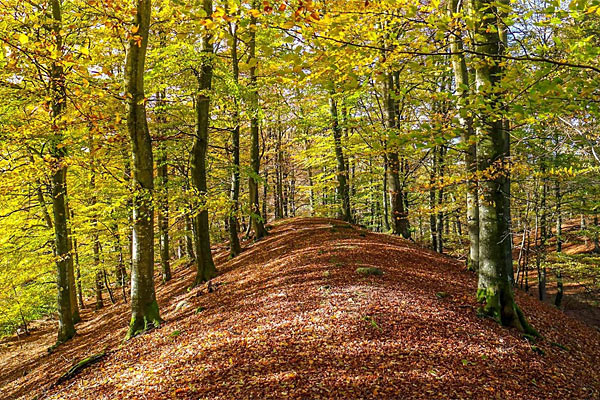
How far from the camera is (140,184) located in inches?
281

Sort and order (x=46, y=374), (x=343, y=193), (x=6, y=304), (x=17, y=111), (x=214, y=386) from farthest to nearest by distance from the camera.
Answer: (x=343, y=193) < (x=6, y=304) < (x=17, y=111) < (x=46, y=374) < (x=214, y=386)

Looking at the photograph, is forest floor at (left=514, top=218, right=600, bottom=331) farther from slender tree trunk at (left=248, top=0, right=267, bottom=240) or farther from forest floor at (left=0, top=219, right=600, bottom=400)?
slender tree trunk at (left=248, top=0, right=267, bottom=240)

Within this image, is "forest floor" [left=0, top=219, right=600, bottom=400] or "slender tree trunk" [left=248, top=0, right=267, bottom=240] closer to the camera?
"forest floor" [left=0, top=219, right=600, bottom=400]

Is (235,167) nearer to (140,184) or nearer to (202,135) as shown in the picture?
(202,135)

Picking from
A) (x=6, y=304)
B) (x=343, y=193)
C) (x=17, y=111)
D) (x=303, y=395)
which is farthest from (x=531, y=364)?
(x=6, y=304)

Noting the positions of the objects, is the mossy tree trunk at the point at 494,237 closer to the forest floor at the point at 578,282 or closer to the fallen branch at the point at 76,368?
the forest floor at the point at 578,282

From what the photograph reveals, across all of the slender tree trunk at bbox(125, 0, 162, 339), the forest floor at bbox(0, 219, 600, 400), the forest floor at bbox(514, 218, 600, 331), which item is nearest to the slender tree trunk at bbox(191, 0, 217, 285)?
the forest floor at bbox(0, 219, 600, 400)

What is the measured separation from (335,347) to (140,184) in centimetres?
501

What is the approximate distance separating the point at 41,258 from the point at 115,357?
8.53 meters

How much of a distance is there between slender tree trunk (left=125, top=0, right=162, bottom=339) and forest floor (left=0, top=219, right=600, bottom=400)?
1.85ft

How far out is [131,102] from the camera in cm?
695

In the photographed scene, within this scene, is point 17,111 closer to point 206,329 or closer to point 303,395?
point 206,329

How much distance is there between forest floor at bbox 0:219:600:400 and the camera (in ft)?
14.9

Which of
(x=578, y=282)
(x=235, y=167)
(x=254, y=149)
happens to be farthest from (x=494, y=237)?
(x=578, y=282)
